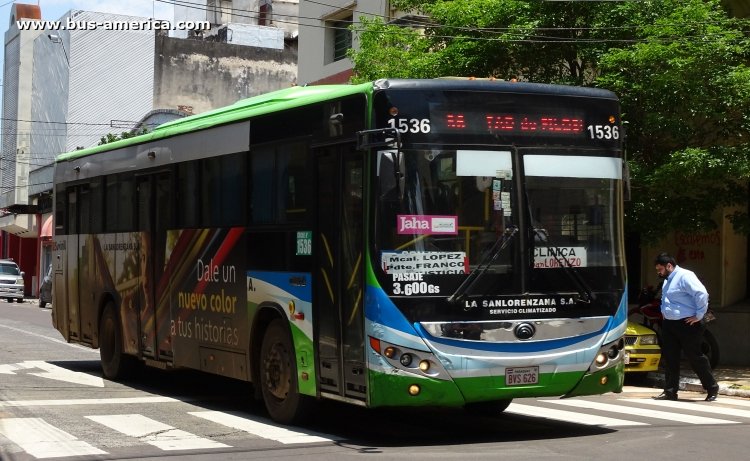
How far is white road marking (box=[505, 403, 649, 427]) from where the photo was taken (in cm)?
1184

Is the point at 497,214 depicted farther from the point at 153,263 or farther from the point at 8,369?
the point at 8,369

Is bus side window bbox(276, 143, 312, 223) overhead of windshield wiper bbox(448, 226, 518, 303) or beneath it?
overhead

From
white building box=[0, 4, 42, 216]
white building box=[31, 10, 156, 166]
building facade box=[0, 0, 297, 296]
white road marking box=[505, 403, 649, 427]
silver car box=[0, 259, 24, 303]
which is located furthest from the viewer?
white building box=[0, 4, 42, 216]

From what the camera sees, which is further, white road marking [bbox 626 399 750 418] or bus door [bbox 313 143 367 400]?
white road marking [bbox 626 399 750 418]

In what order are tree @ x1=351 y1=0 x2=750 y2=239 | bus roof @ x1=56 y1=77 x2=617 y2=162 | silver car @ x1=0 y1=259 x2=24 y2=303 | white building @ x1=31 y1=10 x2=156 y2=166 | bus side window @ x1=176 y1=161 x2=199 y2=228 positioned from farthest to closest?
1. white building @ x1=31 y1=10 x2=156 y2=166
2. silver car @ x1=0 y1=259 x2=24 y2=303
3. tree @ x1=351 y1=0 x2=750 y2=239
4. bus side window @ x1=176 y1=161 x2=199 y2=228
5. bus roof @ x1=56 y1=77 x2=617 y2=162

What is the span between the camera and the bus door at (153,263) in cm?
1432

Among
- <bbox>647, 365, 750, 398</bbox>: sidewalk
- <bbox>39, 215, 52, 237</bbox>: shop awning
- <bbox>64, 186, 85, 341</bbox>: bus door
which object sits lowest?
<bbox>647, 365, 750, 398</bbox>: sidewalk

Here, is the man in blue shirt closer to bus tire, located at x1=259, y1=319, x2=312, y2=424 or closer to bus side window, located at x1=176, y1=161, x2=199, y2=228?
bus tire, located at x1=259, y1=319, x2=312, y2=424

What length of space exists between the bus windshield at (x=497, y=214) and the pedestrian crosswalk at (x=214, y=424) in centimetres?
203

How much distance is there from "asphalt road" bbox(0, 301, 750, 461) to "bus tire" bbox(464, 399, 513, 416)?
0.26ft

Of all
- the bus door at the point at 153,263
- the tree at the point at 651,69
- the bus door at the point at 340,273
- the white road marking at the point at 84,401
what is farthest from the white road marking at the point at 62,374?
the tree at the point at 651,69

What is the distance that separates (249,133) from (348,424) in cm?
321

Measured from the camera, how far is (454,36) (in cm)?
2025

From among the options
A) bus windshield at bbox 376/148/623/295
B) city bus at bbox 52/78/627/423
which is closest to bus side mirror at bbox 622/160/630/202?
city bus at bbox 52/78/627/423
